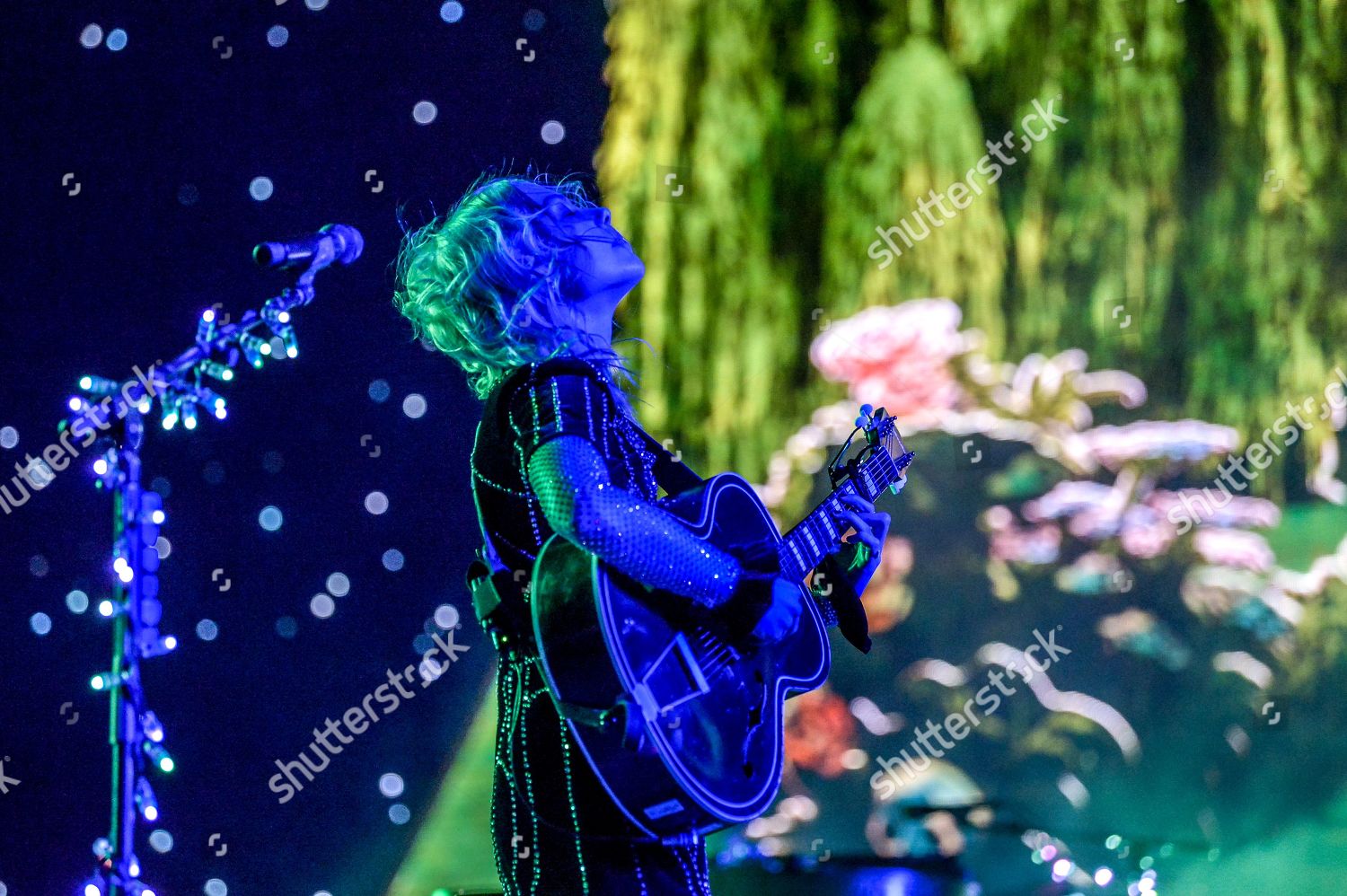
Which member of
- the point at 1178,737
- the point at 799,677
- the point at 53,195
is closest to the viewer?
the point at 799,677

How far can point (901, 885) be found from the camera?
9.24 feet

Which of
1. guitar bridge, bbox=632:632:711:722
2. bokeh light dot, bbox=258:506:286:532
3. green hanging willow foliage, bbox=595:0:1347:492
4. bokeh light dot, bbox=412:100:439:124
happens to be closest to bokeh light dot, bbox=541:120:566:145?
green hanging willow foliage, bbox=595:0:1347:492

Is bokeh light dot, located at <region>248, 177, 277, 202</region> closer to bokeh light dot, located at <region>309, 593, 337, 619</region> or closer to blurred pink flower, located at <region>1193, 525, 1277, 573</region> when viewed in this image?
bokeh light dot, located at <region>309, 593, 337, 619</region>

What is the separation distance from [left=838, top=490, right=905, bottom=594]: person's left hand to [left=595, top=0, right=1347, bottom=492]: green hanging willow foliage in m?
1.53

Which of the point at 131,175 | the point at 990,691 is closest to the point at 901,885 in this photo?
the point at 990,691

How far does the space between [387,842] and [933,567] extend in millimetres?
1636

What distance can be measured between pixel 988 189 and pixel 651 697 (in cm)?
232

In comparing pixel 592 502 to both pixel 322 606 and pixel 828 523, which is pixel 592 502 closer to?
pixel 828 523

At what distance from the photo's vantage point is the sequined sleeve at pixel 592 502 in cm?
140

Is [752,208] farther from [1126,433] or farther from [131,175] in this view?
[131,175]

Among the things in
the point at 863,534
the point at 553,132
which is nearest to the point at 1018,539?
the point at 863,534

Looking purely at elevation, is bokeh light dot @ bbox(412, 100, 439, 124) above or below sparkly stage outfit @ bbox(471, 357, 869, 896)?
above

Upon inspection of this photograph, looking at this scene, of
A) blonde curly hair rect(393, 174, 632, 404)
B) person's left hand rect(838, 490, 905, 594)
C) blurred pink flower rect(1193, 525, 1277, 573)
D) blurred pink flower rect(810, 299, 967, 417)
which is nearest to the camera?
blonde curly hair rect(393, 174, 632, 404)

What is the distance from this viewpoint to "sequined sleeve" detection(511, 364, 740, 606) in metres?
1.40
